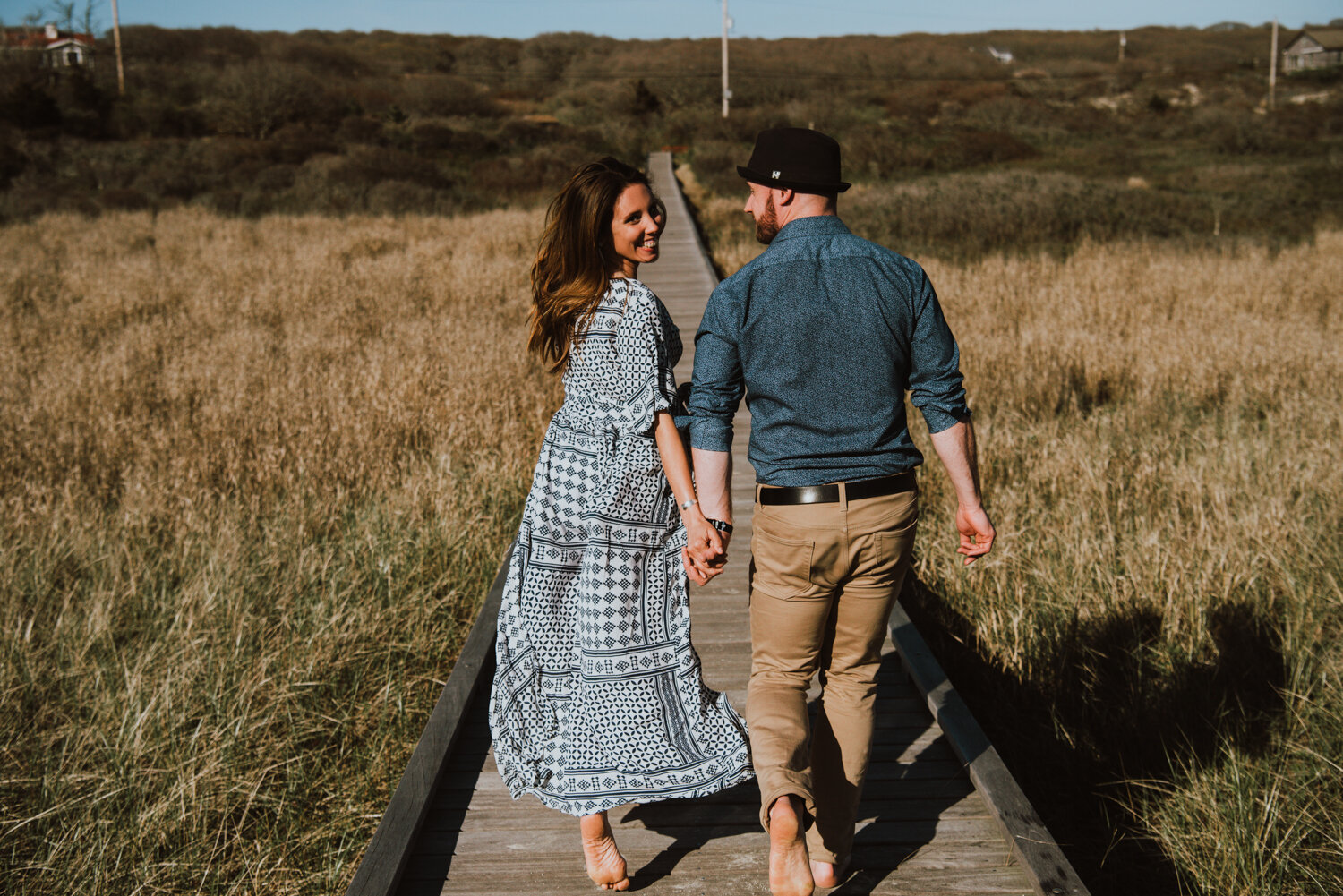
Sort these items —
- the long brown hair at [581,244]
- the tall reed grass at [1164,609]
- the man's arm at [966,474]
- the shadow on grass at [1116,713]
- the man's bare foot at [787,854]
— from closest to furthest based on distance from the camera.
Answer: the man's bare foot at [787,854]
the man's arm at [966,474]
the long brown hair at [581,244]
the tall reed grass at [1164,609]
the shadow on grass at [1116,713]

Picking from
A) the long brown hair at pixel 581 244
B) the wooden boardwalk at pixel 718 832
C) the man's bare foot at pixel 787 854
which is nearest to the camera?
the man's bare foot at pixel 787 854

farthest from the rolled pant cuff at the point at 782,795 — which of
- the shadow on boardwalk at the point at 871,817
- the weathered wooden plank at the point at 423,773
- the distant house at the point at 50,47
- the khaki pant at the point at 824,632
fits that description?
the distant house at the point at 50,47

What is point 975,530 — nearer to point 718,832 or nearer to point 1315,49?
point 718,832

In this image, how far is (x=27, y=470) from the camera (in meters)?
6.27

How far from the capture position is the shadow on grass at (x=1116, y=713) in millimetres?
3301

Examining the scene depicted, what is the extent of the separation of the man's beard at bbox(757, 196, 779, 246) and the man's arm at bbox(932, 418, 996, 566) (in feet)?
1.88

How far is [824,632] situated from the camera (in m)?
2.17

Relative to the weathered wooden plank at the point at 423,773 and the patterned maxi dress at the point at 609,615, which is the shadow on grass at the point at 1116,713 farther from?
the weathered wooden plank at the point at 423,773

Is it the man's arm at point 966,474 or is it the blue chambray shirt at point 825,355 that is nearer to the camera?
the blue chambray shirt at point 825,355

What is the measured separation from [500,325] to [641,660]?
27.7ft

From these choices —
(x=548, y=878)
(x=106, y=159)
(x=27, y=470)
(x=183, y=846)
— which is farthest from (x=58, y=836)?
(x=106, y=159)

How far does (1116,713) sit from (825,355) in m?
2.60

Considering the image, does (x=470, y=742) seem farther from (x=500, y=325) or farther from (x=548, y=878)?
(x=500, y=325)

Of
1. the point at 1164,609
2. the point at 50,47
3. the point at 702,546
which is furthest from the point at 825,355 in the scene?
the point at 50,47
